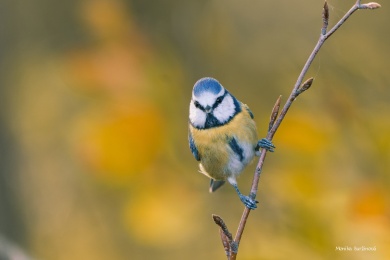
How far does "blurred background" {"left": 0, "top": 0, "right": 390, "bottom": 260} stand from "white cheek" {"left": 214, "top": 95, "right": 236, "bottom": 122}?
0.56 metres

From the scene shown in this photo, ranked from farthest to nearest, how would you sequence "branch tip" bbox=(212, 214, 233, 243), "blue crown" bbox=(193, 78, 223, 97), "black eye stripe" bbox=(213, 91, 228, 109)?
"black eye stripe" bbox=(213, 91, 228, 109)
"blue crown" bbox=(193, 78, 223, 97)
"branch tip" bbox=(212, 214, 233, 243)

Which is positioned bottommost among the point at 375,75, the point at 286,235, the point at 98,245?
the point at 98,245

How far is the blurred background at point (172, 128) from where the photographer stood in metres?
2.74

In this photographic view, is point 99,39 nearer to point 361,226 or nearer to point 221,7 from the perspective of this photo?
point 221,7

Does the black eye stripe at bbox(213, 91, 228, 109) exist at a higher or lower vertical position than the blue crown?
lower

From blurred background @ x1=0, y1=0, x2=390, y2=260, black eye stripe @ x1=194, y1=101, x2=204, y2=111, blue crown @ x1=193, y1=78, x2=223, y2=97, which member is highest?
blue crown @ x1=193, y1=78, x2=223, y2=97

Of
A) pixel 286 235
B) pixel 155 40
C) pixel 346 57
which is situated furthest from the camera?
pixel 155 40

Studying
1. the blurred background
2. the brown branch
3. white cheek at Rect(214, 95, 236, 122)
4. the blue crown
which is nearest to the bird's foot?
the brown branch

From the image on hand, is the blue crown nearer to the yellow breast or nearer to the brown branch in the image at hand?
the yellow breast

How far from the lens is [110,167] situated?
130 inches

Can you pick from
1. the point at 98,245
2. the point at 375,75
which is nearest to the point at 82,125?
the point at 98,245

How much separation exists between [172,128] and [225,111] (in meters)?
1.03

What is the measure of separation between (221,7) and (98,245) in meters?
1.86

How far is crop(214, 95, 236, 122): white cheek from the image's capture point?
7.74 feet
